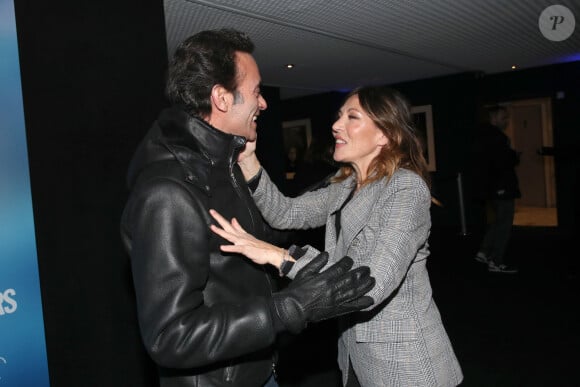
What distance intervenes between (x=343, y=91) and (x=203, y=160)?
32.7 ft

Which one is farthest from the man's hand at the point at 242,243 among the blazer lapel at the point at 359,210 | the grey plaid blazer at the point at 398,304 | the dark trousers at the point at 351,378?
the dark trousers at the point at 351,378

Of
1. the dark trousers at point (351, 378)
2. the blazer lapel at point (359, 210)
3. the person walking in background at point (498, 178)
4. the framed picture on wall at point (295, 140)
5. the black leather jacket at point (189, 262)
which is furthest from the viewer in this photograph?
the framed picture on wall at point (295, 140)

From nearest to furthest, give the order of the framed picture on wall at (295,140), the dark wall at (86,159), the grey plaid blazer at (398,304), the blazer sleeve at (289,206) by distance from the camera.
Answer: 1. the grey plaid blazer at (398,304)
2. the blazer sleeve at (289,206)
3. the dark wall at (86,159)
4. the framed picture on wall at (295,140)

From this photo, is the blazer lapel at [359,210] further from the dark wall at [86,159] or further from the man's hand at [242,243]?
the dark wall at [86,159]

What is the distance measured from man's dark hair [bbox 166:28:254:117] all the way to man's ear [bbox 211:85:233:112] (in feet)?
0.04

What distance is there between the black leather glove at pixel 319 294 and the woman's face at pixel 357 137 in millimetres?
719

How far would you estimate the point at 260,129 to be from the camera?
878cm

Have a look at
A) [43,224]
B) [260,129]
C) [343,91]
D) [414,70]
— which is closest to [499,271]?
[414,70]

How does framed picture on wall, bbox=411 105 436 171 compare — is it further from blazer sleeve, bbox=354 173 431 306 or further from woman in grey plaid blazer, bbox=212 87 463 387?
blazer sleeve, bbox=354 173 431 306

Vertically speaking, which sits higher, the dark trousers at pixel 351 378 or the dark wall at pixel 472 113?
the dark wall at pixel 472 113

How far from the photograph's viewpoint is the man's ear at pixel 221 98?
1433mm

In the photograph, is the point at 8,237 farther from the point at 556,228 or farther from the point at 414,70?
the point at 556,228

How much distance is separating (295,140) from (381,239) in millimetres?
10372

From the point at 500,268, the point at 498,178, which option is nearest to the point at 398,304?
the point at 498,178
